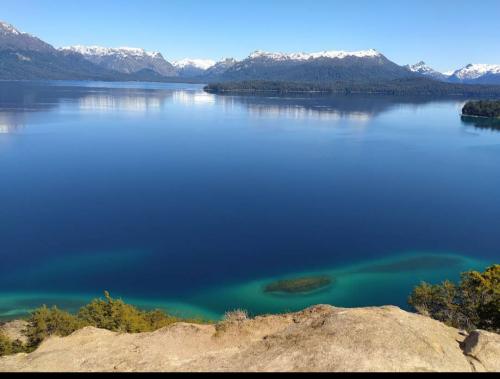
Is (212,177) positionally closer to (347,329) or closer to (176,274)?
(176,274)

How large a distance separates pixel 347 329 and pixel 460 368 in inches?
198

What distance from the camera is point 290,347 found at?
770 inches

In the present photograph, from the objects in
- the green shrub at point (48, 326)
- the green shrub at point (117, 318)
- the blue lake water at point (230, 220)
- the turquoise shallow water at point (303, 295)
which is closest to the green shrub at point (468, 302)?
the turquoise shallow water at point (303, 295)

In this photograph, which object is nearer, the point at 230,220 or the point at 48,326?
the point at 48,326

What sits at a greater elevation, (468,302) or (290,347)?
(290,347)

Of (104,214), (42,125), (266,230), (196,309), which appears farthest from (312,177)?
(42,125)

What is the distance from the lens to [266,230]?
65.4 m

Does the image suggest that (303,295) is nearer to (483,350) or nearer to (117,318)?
(117,318)

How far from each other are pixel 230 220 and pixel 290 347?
164 feet

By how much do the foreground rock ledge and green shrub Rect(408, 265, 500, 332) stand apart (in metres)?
8.35

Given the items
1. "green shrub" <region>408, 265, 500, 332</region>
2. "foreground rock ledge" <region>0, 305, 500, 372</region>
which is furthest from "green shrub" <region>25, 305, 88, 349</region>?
"green shrub" <region>408, 265, 500, 332</region>

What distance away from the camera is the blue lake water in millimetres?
49875

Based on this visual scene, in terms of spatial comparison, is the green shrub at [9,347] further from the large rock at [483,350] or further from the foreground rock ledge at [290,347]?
the large rock at [483,350]

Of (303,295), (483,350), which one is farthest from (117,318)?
(303,295)
